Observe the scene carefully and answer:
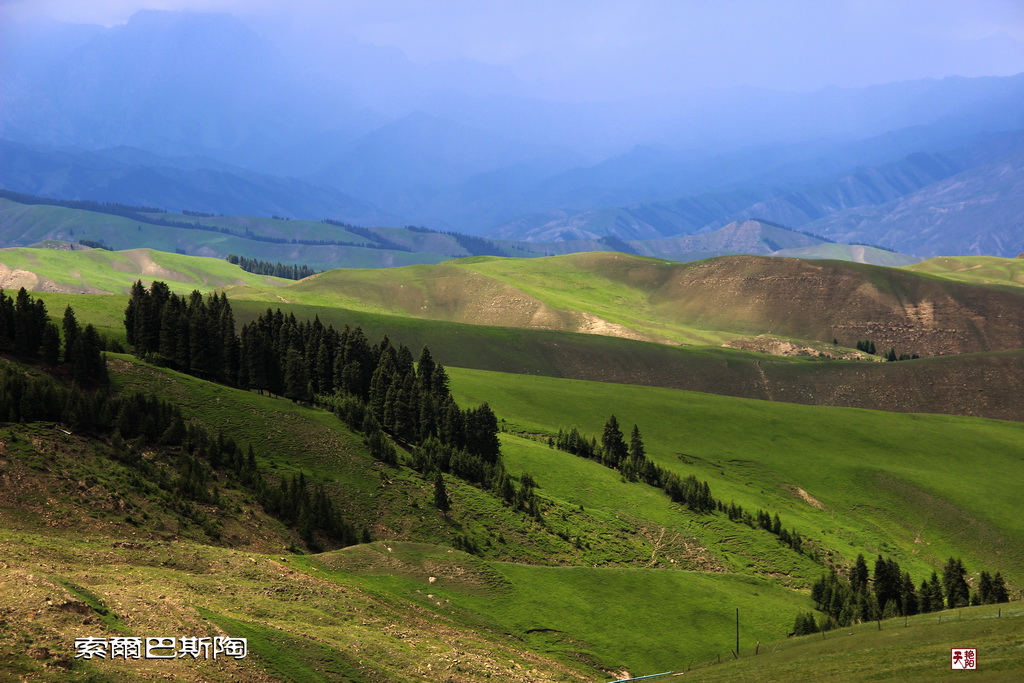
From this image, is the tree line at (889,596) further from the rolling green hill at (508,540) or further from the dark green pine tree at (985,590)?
the rolling green hill at (508,540)

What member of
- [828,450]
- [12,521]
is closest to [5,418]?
[12,521]

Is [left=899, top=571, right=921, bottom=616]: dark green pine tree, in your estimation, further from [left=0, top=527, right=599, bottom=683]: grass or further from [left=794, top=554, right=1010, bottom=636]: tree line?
[left=0, top=527, right=599, bottom=683]: grass

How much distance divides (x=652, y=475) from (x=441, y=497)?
4265cm

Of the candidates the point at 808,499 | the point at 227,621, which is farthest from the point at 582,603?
the point at 808,499

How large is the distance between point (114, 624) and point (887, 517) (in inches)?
4432

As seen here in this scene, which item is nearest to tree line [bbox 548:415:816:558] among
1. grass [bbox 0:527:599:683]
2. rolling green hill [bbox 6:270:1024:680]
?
rolling green hill [bbox 6:270:1024:680]

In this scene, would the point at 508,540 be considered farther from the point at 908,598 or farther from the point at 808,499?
the point at 808,499

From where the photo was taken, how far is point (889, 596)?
97688mm

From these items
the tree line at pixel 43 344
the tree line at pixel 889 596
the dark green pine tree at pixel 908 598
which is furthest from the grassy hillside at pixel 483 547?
the dark green pine tree at pixel 908 598

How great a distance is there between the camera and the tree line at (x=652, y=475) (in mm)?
118812

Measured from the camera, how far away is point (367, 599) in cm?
7012

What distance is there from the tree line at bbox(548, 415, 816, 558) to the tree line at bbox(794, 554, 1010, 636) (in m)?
15.3

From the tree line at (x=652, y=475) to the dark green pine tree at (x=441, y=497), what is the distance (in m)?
38.0

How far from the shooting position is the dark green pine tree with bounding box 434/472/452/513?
96.6 m
